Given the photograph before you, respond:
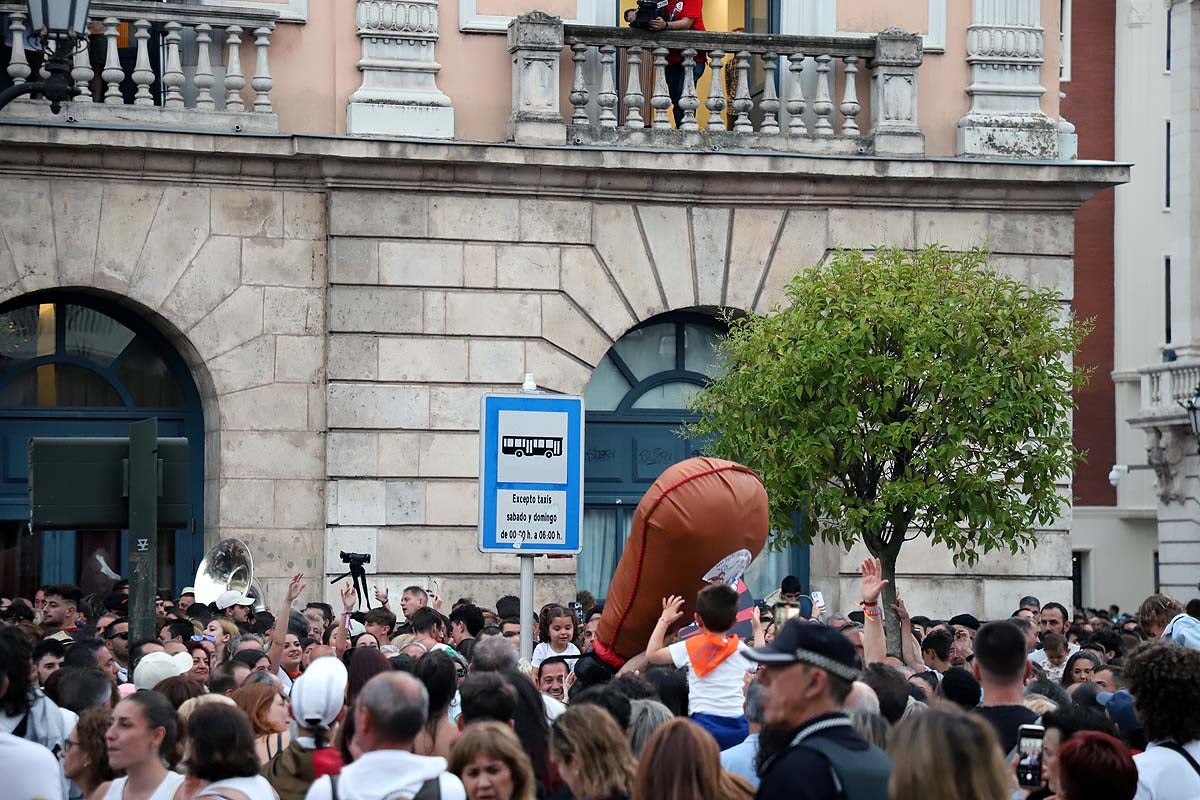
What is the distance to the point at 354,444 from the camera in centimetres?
2005

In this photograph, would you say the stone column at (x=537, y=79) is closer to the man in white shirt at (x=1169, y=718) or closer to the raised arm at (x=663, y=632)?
the raised arm at (x=663, y=632)

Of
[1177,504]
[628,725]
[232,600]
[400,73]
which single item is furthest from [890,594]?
[1177,504]

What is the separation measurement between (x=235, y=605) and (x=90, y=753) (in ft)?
31.8

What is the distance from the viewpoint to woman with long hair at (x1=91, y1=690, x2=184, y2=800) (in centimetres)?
781

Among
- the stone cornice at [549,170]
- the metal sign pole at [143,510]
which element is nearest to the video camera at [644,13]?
the stone cornice at [549,170]

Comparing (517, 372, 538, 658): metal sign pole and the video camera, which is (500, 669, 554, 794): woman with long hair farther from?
the video camera

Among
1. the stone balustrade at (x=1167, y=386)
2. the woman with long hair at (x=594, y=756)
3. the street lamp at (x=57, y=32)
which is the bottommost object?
the woman with long hair at (x=594, y=756)

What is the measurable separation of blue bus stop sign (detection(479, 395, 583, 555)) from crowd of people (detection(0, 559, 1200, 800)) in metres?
0.66

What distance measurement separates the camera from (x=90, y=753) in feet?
27.5

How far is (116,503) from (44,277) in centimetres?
826

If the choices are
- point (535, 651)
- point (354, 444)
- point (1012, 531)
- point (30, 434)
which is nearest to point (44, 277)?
point (30, 434)

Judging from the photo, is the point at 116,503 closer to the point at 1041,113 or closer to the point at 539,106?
the point at 539,106

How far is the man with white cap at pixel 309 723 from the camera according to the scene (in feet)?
26.1

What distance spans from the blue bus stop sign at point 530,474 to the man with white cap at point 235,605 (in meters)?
6.49
